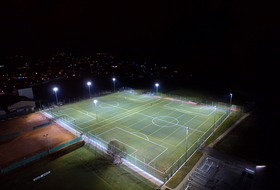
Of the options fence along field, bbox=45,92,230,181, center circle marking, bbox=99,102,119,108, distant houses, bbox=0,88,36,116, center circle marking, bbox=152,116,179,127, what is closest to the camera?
fence along field, bbox=45,92,230,181

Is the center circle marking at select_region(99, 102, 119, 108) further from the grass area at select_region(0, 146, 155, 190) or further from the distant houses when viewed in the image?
the grass area at select_region(0, 146, 155, 190)

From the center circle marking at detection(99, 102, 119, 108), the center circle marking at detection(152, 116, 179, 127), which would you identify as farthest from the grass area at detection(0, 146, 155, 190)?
the center circle marking at detection(99, 102, 119, 108)

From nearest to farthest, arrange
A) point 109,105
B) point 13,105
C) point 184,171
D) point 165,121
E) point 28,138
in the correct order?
point 184,171 < point 28,138 < point 165,121 < point 13,105 < point 109,105

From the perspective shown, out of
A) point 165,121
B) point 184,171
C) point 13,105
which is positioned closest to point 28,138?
point 13,105

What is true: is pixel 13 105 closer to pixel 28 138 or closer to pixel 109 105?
pixel 28 138

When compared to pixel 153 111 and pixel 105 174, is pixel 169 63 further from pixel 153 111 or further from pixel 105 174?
pixel 105 174

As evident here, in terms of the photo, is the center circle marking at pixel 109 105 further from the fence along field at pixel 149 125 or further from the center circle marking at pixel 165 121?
the center circle marking at pixel 165 121
